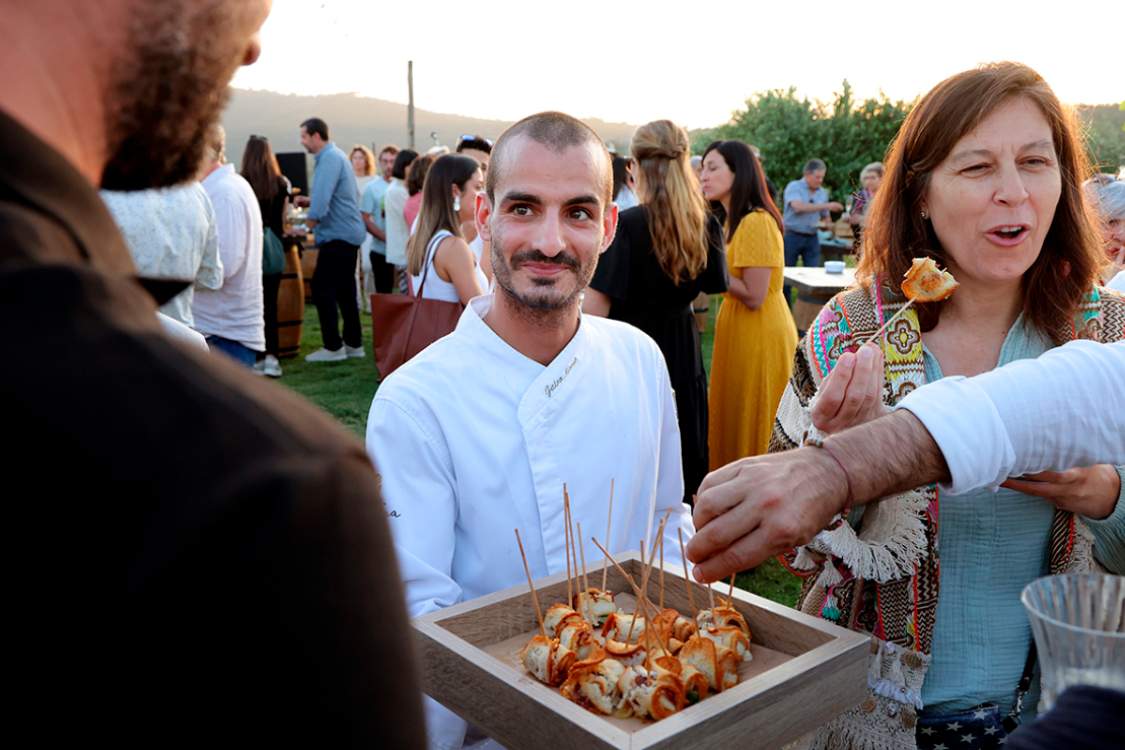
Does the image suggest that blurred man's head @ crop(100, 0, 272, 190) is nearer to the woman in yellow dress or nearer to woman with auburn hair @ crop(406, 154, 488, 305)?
woman with auburn hair @ crop(406, 154, 488, 305)

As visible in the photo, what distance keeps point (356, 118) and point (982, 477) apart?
87.1m

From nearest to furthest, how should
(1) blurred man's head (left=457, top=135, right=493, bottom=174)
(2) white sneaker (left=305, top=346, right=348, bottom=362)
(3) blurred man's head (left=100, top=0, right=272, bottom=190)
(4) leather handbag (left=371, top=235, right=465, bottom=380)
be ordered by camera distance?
(3) blurred man's head (left=100, top=0, right=272, bottom=190) < (4) leather handbag (left=371, top=235, right=465, bottom=380) < (1) blurred man's head (left=457, top=135, right=493, bottom=174) < (2) white sneaker (left=305, top=346, right=348, bottom=362)

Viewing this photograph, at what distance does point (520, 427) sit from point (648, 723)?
1.04 m

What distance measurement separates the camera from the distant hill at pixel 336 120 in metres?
65.1

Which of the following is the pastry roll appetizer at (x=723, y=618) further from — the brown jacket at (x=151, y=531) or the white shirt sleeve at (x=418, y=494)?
the brown jacket at (x=151, y=531)

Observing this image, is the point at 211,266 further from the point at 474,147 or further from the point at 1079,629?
the point at 1079,629

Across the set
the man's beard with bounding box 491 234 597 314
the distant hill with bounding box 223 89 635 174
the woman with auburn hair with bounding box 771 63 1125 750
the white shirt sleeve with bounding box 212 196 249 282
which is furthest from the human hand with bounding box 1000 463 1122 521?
the distant hill with bounding box 223 89 635 174

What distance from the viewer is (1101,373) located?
4.86ft

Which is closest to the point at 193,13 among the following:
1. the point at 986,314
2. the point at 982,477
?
the point at 982,477

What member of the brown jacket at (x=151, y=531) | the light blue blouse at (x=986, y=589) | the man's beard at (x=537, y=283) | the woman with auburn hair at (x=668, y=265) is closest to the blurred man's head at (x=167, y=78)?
the brown jacket at (x=151, y=531)

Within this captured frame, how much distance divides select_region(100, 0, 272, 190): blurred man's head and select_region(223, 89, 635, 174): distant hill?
59206mm

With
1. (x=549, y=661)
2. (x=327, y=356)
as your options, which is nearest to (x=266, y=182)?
(x=327, y=356)

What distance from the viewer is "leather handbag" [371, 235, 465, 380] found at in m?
4.55

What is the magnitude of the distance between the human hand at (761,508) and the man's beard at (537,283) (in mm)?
1046
